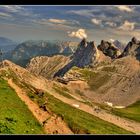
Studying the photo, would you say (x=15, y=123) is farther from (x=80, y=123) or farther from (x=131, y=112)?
(x=131, y=112)

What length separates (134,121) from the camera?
356 ft

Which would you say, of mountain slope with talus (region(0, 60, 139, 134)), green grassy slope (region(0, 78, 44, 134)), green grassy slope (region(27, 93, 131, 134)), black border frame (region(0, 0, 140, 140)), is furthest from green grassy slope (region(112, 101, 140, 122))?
black border frame (region(0, 0, 140, 140))

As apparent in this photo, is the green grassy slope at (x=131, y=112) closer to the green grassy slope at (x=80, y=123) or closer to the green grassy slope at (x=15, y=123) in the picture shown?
the green grassy slope at (x=80, y=123)

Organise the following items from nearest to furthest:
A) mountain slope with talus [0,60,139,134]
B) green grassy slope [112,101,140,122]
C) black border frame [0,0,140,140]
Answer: black border frame [0,0,140,140], mountain slope with talus [0,60,139,134], green grassy slope [112,101,140,122]

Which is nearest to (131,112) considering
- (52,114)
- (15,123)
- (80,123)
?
(80,123)

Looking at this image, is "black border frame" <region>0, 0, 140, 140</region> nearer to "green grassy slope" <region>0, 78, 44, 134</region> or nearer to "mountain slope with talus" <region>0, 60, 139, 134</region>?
"green grassy slope" <region>0, 78, 44, 134</region>

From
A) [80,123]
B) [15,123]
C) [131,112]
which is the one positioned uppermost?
[15,123]
